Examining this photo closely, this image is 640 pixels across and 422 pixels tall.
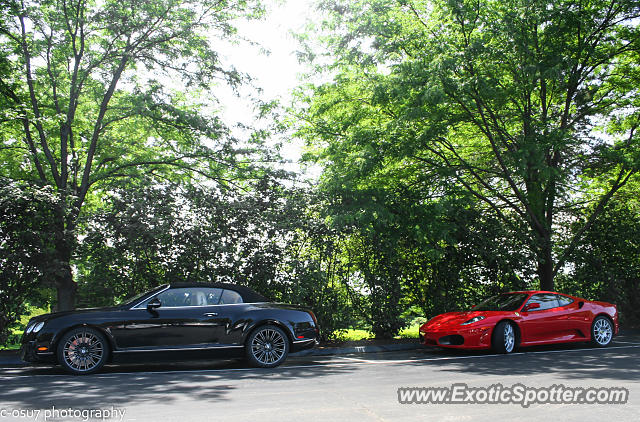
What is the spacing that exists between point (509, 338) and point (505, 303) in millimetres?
944

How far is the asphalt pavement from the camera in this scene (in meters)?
5.16

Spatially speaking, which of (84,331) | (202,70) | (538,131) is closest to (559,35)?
(538,131)

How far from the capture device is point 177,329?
8555 mm

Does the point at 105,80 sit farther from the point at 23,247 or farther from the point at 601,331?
the point at 601,331

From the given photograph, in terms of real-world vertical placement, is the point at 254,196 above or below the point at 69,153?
below

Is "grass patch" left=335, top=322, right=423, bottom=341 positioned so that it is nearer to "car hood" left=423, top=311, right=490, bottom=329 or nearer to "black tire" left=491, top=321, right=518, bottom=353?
"car hood" left=423, top=311, right=490, bottom=329

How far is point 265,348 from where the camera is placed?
908 centimetres

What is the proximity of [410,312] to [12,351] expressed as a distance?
9338mm

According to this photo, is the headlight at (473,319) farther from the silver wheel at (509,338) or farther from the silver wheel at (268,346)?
the silver wheel at (268,346)

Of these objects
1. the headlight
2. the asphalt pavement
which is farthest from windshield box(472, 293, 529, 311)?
the asphalt pavement

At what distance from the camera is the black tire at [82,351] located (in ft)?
26.4

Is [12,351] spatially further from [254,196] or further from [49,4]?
[49,4]

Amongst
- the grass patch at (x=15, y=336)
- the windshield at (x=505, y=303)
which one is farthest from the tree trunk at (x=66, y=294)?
the windshield at (x=505, y=303)

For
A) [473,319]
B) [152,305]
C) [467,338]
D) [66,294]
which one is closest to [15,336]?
[66,294]
